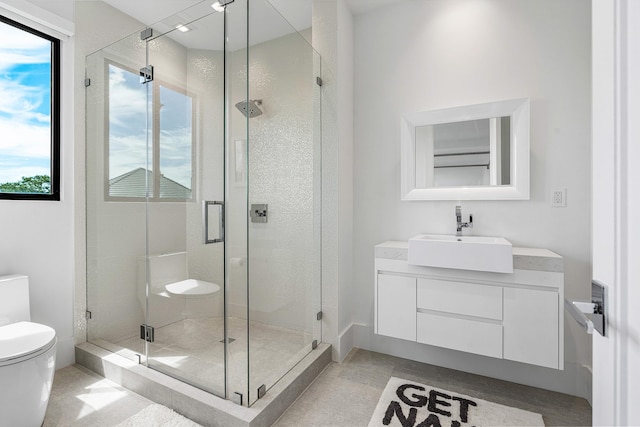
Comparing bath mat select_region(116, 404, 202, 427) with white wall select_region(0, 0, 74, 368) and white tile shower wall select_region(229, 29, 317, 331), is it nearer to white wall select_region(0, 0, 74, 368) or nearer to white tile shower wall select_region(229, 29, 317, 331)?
white tile shower wall select_region(229, 29, 317, 331)

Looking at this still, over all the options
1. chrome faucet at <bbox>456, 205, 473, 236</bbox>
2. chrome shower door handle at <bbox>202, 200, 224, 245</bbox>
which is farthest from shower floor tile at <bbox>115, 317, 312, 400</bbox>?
chrome faucet at <bbox>456, 205, 473, 236</bbox>

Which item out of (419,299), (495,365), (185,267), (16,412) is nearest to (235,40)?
(185,267)

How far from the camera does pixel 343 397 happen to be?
188cm

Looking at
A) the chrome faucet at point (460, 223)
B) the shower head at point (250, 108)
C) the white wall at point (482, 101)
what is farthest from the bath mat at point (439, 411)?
the shower head at point (250, 108)

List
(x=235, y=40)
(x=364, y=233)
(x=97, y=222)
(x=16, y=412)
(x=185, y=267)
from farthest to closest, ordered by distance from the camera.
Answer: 1. (x=364, y=233)
2. (x=97, y=222)
3. (x=185, y=267)
4. (x=235, y=40)
5. (x=16, y=412)

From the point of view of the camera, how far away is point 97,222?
90.4 inches

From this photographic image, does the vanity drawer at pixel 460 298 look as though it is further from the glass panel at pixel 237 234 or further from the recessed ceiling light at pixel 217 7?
the recessed ceiling light at pixel 217 7

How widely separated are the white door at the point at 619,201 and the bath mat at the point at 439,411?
124 cm

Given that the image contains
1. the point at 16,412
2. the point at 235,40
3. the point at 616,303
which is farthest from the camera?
the point at 235,40

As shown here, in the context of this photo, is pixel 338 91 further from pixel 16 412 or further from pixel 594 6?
pixel 16 412

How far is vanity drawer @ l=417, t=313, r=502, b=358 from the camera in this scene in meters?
1.81

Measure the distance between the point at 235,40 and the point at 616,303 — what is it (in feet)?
5.63

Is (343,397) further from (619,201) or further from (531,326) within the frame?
(619,201)

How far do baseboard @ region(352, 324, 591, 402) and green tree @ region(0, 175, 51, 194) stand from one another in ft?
8.08
